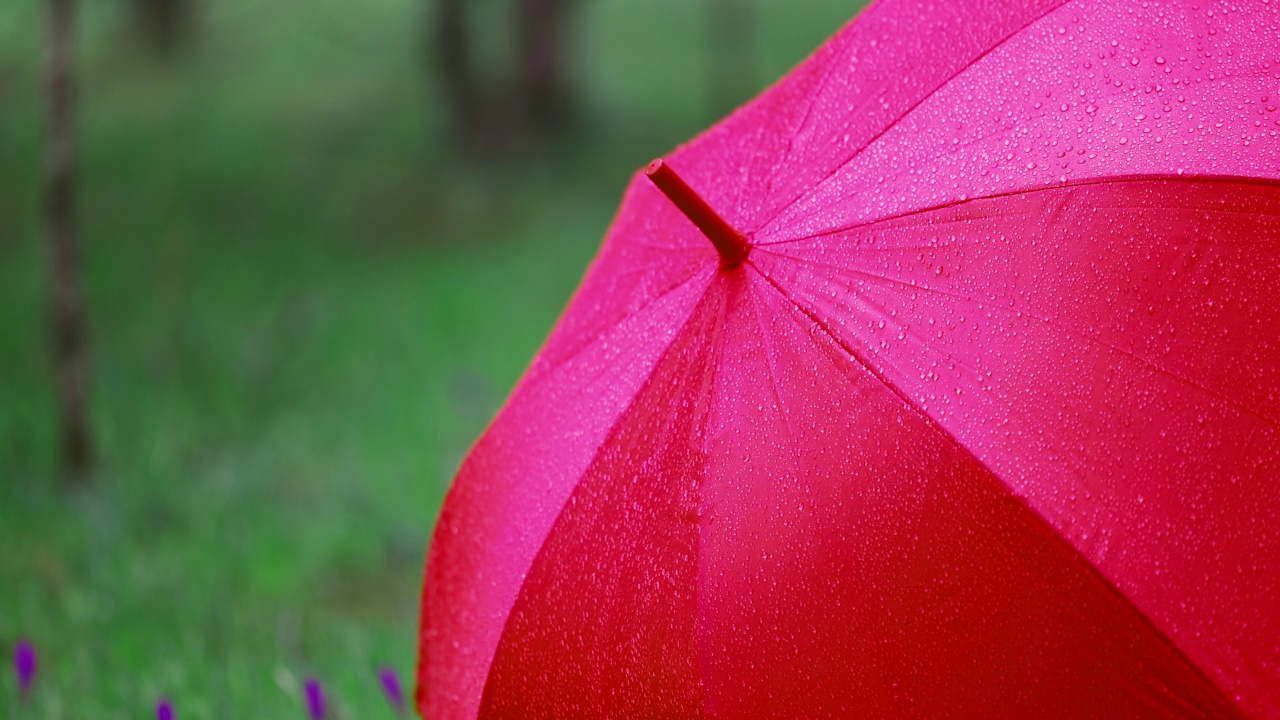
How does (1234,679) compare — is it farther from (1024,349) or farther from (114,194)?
(114,194)

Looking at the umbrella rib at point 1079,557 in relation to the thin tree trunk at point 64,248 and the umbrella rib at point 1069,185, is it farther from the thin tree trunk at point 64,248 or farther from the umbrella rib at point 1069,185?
the thin tree trunk at point 64,248

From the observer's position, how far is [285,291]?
7.39 metres

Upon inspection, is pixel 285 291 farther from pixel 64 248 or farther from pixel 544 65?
pixel 544 65

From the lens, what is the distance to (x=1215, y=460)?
4.73ft

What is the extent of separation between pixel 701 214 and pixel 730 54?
41.3 ft

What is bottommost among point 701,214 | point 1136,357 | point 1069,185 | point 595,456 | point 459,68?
point 1136,357

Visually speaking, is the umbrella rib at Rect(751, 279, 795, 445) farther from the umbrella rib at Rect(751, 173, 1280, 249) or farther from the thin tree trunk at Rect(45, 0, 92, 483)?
the thin tree trunk at Rect(45, 0, 92, 483)

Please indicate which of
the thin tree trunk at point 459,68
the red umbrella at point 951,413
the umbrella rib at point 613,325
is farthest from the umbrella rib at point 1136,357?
the thin tree trunk at point 459,68

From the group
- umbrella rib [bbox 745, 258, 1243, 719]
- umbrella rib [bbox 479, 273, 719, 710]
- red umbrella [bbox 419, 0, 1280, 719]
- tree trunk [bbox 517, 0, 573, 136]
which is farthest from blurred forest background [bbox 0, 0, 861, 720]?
umbrella rib [bbox 745, 258, 1243, 719]

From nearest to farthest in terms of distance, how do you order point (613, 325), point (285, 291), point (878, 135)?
point (878, 135) < point (613, 325) < point (285, 291)

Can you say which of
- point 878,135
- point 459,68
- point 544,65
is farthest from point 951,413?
point 544,65

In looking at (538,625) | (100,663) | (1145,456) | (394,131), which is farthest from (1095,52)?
(394,131)

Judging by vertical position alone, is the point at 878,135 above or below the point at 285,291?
below

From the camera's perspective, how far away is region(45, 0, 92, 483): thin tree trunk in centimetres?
429
